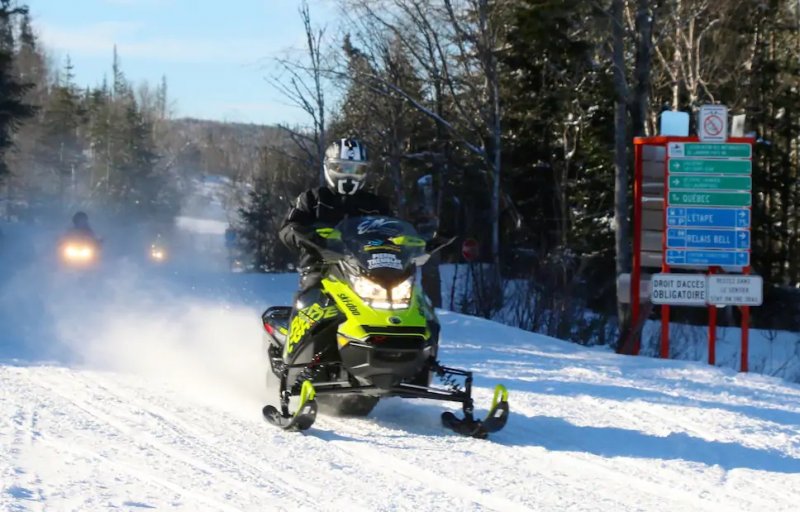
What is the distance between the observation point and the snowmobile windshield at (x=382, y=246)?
6.77 metres

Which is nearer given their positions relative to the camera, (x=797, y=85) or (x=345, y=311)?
(x=345, y=311)

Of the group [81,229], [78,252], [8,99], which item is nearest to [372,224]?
[78,252]

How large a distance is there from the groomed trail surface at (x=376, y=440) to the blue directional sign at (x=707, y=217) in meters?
2.16

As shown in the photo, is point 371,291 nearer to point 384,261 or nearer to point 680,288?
point 384,261

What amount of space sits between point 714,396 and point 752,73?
25.2 m

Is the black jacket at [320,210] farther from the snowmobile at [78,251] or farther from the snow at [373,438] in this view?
the snowmobile at [78,251]

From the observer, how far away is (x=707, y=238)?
12727 millimetres

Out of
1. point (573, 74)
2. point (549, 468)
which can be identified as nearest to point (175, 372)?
point (549, 468)

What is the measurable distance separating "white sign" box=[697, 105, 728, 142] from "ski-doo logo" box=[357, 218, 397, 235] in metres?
6.81

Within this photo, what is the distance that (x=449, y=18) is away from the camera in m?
23.3

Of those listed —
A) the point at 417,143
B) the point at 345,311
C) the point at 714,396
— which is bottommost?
the point at 714,396

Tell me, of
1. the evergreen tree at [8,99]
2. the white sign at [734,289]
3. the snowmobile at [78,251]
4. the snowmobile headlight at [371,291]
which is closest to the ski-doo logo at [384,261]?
the snowmobile headlight at [371,291]

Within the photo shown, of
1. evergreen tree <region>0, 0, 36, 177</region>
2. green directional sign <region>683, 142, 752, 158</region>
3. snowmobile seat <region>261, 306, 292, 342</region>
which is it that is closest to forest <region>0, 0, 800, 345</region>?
evergreen tree <region>0, 0, 36, 177</region>

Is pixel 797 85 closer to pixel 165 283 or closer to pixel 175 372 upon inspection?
pixel 165 283
